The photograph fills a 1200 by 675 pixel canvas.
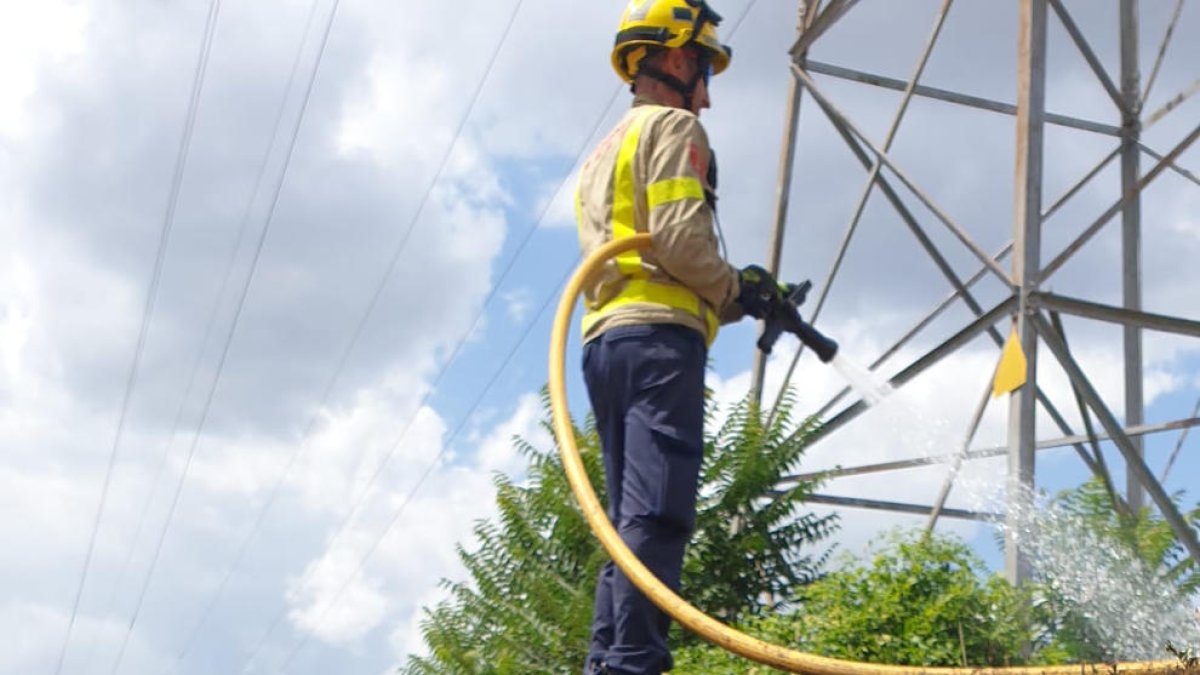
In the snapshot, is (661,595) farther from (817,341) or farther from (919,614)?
(919,614)

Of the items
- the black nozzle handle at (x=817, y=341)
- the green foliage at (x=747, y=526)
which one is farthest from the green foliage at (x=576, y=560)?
the black nozzle handle at (x=817, y=341)

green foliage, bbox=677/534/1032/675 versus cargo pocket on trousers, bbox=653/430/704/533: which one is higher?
green foliage, bbox=677/534/1032/675

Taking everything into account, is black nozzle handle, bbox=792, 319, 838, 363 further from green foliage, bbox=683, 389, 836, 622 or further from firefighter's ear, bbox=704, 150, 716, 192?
green foliage, bbox=683, 389, 836, 622

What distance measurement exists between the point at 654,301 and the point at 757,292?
0.44m

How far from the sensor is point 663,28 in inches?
279

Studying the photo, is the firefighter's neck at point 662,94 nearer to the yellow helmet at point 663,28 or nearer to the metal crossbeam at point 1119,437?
the yellow helmet at point 663,28

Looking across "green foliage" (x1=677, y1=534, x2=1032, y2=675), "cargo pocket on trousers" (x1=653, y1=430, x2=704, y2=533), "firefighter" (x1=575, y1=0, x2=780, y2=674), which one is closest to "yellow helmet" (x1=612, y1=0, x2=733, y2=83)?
"firefighter" (x1=575, y1=0, x2=780, y2=674)

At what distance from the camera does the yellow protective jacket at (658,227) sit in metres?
6.74

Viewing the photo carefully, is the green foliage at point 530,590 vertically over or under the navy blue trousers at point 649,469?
over

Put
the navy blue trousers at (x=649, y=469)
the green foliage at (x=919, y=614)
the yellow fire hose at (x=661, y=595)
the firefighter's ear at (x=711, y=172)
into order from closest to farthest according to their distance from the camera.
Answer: the yellow fire hose at (x=661, y=595), the navy blue trousers at (x=649, y=469), the firefighter's ear at (x=711, y=172), the green foliage at (x=919, y=614)

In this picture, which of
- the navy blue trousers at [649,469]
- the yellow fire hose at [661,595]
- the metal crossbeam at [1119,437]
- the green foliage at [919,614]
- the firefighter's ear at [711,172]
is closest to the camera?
the yellow fire hose at [661,595]

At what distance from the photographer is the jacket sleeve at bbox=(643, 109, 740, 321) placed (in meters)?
6.71

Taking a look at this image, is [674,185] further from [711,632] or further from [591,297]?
[711,632]

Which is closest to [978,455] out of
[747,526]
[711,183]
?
[747,526]
